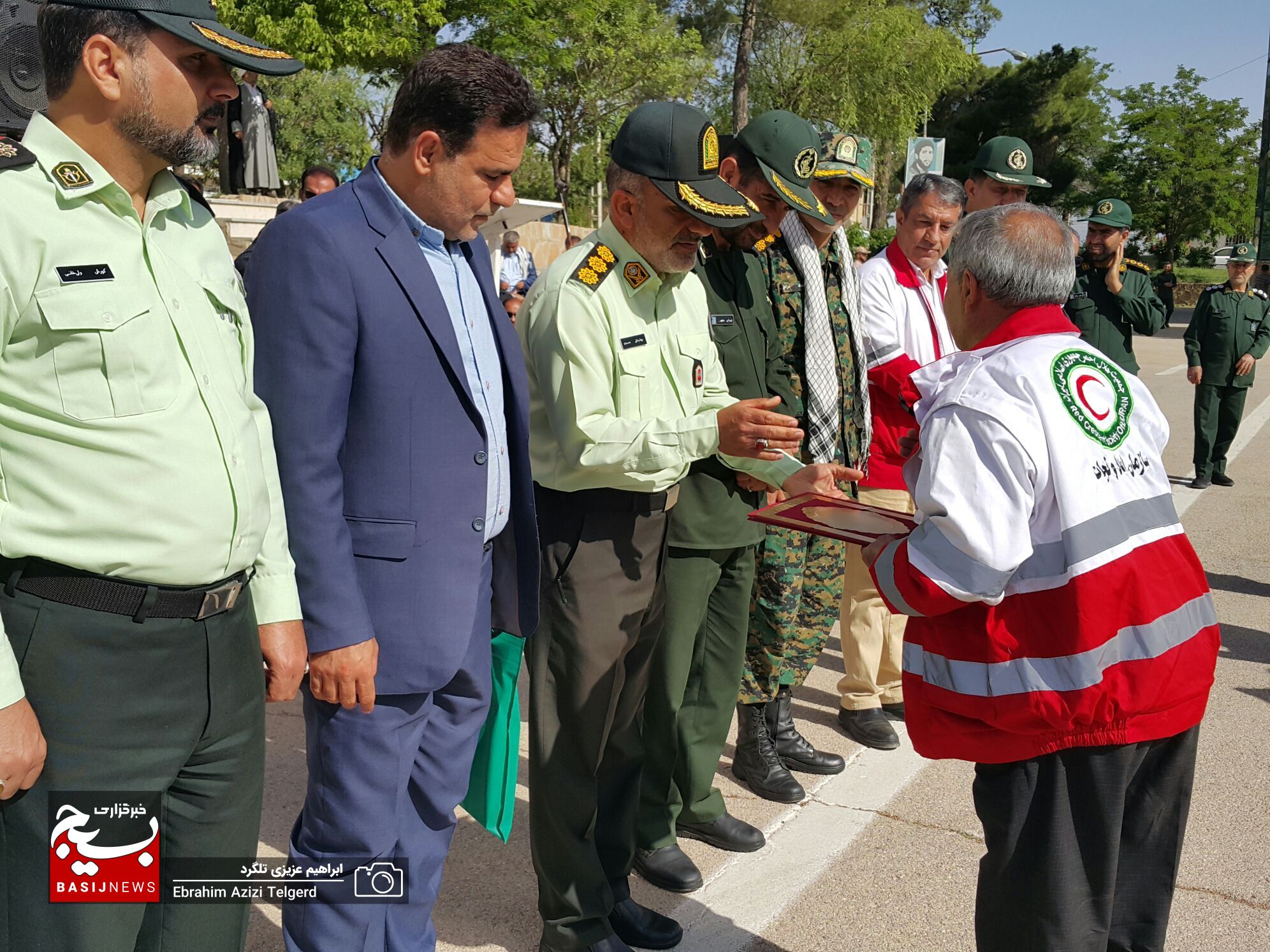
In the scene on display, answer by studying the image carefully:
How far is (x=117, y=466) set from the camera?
1623mm

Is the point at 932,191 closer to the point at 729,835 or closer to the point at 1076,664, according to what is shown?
the point at 729,835

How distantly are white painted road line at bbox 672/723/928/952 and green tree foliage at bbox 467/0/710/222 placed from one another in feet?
72.3

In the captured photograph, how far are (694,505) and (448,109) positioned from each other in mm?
1455

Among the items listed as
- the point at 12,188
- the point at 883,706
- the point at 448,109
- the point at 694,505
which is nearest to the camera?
the point at 12,188

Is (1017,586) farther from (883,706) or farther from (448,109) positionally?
(883,706)

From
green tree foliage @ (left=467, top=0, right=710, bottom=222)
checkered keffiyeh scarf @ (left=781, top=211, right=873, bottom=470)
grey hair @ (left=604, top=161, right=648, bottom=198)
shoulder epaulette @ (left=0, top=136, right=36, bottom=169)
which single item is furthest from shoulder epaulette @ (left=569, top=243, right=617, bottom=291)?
green tree foliage @ (left=467, top=0, right=710, bottom=222)

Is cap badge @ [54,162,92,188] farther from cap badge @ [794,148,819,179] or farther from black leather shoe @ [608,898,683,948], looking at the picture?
cap badge @ [794,148,819,179]

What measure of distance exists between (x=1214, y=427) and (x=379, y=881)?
9433 millimetres

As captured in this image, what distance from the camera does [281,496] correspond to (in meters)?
2.01

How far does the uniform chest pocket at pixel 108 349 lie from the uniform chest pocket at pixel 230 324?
15 centimetres

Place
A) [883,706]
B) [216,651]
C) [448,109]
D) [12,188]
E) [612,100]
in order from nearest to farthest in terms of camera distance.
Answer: [12,188], [216,651], [448,109], [883,706], [612,100]

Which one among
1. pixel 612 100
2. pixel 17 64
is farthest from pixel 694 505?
pixel 612 100

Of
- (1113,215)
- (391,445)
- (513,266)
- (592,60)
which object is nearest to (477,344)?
(391,445)

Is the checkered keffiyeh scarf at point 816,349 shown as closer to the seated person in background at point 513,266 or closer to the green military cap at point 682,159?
the green military cap at point 682,159
